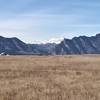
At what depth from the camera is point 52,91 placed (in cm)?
2033

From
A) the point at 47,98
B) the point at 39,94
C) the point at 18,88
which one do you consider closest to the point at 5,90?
the point at 18,88

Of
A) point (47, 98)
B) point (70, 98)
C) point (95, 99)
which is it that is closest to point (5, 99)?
point (47, 98)

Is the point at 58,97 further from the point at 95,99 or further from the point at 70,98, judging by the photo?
the point at 95,99

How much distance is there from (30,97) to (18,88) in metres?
4.63

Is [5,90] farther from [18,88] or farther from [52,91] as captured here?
[52,91]

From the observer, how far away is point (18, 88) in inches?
866

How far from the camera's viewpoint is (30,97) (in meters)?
17.5

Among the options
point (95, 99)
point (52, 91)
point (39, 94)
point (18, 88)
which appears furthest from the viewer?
point (18, 88)

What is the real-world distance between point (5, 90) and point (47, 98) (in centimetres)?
456

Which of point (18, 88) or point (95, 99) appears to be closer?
point (95, 99)

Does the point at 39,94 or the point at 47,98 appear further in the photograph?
the point at 39,94

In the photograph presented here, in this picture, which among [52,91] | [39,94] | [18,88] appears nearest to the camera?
[39,94]

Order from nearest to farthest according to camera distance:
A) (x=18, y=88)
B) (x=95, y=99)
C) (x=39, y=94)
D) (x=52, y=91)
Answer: (x=95, y=99)
(x=39, y=94)
(x=52, y=91)
(x=18, y=88)

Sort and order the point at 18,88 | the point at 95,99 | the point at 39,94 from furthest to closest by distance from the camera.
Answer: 1. the point at 18,88
2. the point at 39,94
3. the point at 95,99
